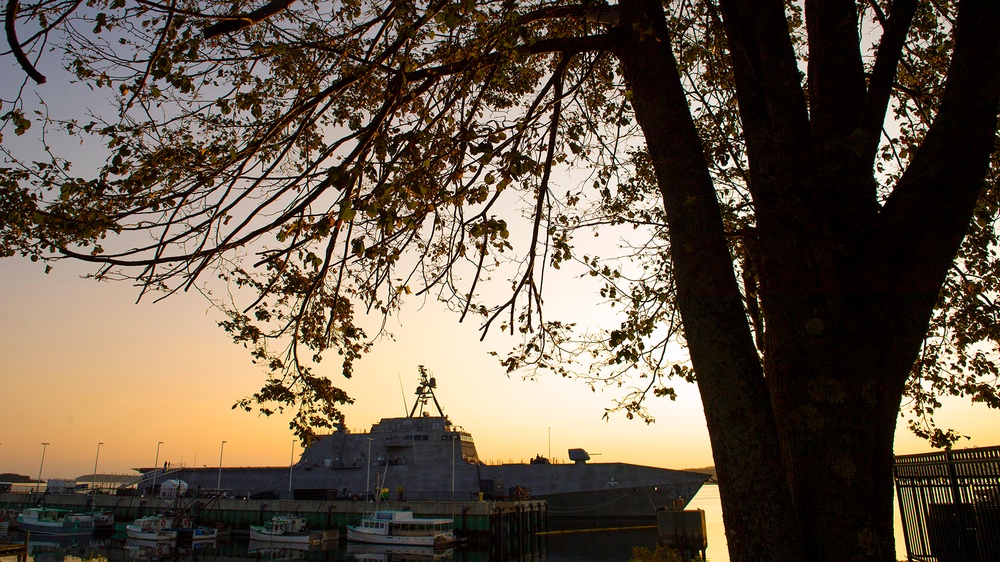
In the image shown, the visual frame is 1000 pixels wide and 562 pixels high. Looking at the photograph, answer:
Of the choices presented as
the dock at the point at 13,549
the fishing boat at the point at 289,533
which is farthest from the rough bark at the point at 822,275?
the fishing boat at the point at 289,533

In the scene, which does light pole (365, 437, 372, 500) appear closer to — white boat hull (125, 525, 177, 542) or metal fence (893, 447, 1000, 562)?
white boat hull (125, 525, 177, 542)

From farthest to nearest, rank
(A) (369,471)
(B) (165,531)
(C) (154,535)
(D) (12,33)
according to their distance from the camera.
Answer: (A) (369,471)
(B) (165,531)
(C) (154,535)
(D) (12,33)

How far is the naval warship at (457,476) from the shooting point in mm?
47688

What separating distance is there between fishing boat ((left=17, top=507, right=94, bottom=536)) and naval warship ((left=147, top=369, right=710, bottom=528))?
1313 cm

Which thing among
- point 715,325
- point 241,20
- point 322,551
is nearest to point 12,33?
point 241,20

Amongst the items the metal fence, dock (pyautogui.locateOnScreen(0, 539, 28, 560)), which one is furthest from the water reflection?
the metal fence

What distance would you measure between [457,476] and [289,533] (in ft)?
43.2

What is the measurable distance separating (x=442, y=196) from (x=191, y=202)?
7.51 feet

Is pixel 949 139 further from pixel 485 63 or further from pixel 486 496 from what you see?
pixel 486 496

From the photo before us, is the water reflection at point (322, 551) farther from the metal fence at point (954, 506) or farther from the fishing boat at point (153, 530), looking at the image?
the metal fence at point (954, 506)

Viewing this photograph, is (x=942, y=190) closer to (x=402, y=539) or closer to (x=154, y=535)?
(x=402, y=539)

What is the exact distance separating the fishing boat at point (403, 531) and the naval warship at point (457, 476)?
9.25 metres

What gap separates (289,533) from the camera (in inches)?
1532

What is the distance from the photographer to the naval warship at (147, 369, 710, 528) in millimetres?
47688
